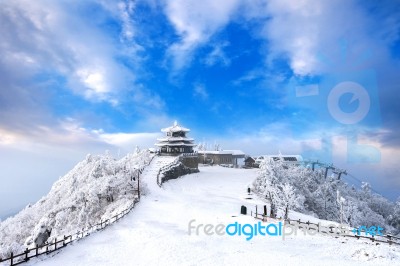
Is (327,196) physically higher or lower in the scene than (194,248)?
lower

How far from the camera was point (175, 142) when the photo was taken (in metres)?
83.2

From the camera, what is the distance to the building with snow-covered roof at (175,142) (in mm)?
82500

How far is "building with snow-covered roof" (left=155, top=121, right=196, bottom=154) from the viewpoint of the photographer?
82500 mm

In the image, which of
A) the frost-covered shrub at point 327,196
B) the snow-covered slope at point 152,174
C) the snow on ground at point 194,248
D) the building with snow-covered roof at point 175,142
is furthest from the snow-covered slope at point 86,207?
the building with snow-covered roof at point 175,142

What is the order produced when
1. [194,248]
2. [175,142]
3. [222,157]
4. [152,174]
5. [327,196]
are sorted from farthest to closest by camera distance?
[222,157], [175,142], [327,196], [152,174], [194,248]

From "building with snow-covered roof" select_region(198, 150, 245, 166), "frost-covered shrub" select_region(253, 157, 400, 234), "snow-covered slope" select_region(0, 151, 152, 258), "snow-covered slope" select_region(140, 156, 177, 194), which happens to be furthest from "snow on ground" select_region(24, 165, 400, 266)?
"building with snow-covered roof" select_region(198, 150, 245, 166)

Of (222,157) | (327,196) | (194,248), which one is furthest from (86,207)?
(222,157)

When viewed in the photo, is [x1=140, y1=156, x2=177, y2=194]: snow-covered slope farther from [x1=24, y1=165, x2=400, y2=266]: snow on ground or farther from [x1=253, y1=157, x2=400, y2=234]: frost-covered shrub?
[x1=253, y1=157, x2=400, y2=234]: frost-covered shrub

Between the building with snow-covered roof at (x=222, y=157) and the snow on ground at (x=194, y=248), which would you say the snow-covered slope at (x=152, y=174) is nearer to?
the snow on ground at (x=194, y=248)

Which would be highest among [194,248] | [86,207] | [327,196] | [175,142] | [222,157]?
[175,142]

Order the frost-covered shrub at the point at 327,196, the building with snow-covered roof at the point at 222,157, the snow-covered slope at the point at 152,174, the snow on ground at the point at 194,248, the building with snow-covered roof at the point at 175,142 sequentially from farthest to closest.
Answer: the building with snow-covered roof at the point at 222,157, the building with snow-covered roof at the point at 175,142, the frost-covered shrub at the point at 327,196, the snow-covered slope at the point at 152,174, the snow on ground at the point at 194,248

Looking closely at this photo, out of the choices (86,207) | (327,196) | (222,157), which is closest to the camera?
(86,207)

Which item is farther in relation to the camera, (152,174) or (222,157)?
(222,157)

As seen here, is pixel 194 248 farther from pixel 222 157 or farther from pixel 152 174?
pixel 222 157
